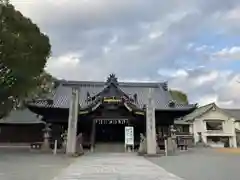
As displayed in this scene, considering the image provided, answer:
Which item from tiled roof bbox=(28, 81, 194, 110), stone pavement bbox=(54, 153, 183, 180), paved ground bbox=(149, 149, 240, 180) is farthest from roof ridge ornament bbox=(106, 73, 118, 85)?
stone pavement bbox=(54, 153, 183, 180)

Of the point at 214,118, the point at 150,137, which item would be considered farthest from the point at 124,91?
the point at 214,118

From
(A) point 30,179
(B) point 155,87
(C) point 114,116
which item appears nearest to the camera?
(A) point 30,179

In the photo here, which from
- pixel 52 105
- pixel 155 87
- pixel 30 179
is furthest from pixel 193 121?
pixel 30 179

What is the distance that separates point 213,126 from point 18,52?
36382mm

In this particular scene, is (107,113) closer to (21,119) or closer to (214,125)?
(21,119)

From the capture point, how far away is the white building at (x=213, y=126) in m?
46.8

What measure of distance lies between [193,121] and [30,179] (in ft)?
135

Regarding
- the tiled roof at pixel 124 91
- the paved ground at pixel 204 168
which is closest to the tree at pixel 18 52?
the tiled roof at pixel 124 91

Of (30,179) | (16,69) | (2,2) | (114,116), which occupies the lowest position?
(30,179)

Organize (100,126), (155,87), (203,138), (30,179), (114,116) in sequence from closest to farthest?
(30,179) < (114,116) < (100,126) < (155,87) < (203,138)

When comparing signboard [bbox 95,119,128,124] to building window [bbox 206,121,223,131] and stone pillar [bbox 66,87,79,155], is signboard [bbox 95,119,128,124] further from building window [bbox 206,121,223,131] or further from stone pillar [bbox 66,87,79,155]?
building window [bbox 206,121,223,131]

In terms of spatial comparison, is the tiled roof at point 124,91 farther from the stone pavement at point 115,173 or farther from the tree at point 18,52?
the stone pavement at point 115,173

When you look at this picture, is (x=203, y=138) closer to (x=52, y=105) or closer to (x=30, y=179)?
(x=52, y=105)

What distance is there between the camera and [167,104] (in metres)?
28.4
